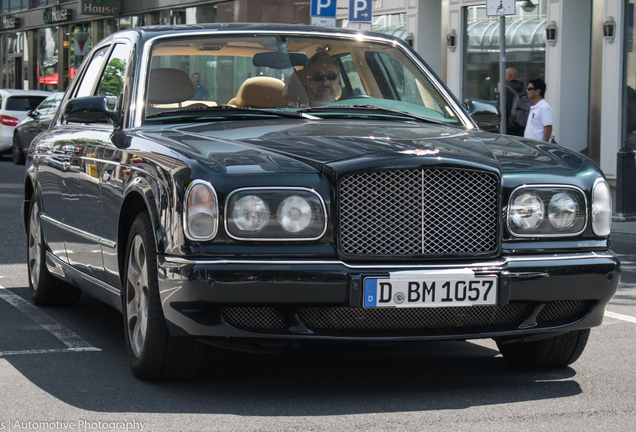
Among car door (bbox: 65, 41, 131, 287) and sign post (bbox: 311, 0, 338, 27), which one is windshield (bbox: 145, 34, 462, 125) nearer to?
car door (bbox: 65, 41, 131, 287)

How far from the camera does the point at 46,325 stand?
6367 millimetres

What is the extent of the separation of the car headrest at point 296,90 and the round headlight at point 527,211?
1536 millimetres

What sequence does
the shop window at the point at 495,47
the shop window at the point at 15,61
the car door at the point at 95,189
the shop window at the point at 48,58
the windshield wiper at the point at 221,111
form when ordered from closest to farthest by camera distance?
the car door at the point at 95,189 → the windshield wiper at the point at 221,111 → the shop window at the point at 495,47 → the shop window at the point at 48,58 → the shop window at the point at 15,61

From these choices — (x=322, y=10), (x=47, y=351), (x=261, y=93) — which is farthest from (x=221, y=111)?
(x=322, y=10)

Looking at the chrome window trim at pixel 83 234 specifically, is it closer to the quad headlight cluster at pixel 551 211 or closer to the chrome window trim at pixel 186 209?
the chrome window trim at pixel 186 209

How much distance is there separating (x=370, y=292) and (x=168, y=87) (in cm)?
194

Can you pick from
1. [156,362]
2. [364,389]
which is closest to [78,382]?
[156,362]

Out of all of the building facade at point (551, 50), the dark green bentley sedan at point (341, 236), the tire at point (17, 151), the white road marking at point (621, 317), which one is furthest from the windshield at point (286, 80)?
the tire at point (17, 151)

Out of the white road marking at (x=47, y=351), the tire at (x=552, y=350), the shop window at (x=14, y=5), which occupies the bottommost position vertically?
the white road marking at (x=47, y=351)

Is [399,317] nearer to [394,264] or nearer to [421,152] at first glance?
[394,264]

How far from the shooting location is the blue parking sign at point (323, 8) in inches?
567

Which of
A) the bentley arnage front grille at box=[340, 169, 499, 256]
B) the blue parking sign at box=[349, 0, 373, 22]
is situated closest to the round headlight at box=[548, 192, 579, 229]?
the bentley arnage front grille at box=[340, 169, 499, 256]

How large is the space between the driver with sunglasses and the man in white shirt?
331 inches

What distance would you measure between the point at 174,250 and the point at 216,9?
28763 millimetres
